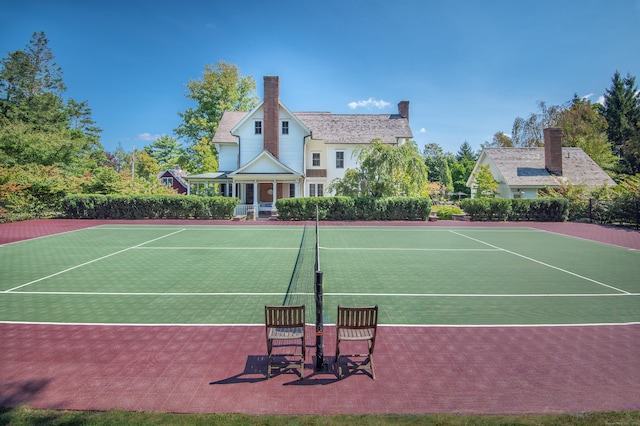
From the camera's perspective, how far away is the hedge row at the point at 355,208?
26891 millimetres

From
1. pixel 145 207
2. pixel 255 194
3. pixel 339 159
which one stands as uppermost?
pixel 339 159

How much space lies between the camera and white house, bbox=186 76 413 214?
31.0 metres

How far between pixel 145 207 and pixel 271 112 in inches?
542

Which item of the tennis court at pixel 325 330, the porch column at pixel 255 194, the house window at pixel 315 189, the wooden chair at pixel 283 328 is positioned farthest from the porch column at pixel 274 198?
the wooden chair at pixel 283 328

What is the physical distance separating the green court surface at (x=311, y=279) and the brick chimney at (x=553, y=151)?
68.9ft

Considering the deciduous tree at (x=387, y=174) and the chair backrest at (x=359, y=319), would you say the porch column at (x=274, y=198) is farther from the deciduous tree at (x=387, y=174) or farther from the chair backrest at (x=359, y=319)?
the chair backrest at (x=359, y=319)

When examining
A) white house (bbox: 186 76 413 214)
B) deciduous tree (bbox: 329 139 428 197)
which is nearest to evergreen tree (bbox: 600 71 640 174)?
white house (bbox: 186 76 413 214)

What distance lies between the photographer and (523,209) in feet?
92.2

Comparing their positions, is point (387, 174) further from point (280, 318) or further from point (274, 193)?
point (280, 318)

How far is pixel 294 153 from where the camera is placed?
3316cm

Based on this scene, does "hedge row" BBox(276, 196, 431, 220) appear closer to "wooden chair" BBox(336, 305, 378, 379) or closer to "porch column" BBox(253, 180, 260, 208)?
"porch column" BBox(253, 180, 260, 208)

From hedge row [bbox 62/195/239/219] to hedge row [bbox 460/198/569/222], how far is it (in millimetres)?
20292

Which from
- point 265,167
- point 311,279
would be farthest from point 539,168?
point 311,279

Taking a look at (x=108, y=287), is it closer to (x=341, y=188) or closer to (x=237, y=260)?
(x=237, y=260)
